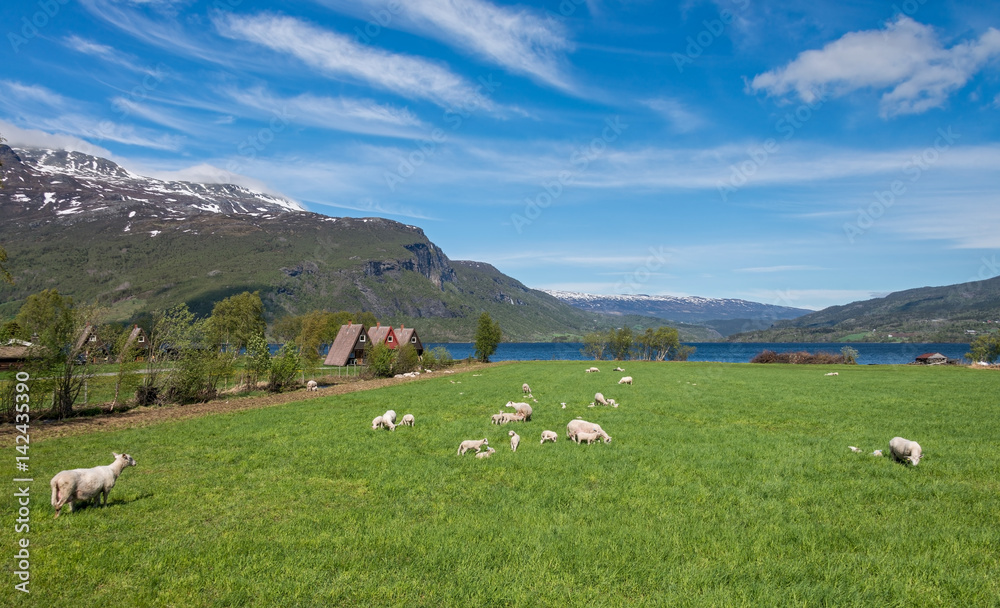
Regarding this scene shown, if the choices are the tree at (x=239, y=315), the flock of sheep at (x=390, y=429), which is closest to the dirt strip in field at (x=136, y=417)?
the flock of sheep at (x=390, y=429)

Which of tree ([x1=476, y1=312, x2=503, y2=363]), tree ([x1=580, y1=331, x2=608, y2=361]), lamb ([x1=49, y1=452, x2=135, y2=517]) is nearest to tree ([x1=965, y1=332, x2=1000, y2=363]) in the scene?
tree ([x1=580, y1=331, x2=608, y2=361])

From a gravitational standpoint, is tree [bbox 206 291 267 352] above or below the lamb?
above

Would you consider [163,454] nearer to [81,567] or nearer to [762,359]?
[81,567]

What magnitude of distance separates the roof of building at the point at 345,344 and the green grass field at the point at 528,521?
2090 inches

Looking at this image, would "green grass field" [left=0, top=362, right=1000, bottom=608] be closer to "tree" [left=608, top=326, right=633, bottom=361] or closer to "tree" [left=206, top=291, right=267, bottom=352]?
"tree" [left=206, top=291, right=267, bottom=352]

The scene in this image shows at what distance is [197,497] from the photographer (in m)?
11.7

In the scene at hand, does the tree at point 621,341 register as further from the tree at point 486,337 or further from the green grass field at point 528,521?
the green grass field at point 528,521

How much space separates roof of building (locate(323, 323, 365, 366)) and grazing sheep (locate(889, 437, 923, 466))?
224 ft

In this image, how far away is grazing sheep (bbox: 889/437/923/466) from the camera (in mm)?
13766

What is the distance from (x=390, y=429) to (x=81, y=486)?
35.9 feet

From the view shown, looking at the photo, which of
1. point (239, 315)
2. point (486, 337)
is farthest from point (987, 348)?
point (239, 315)

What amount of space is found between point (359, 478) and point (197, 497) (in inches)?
161

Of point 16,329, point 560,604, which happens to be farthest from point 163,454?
point 16,329

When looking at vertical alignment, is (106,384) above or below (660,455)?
below
